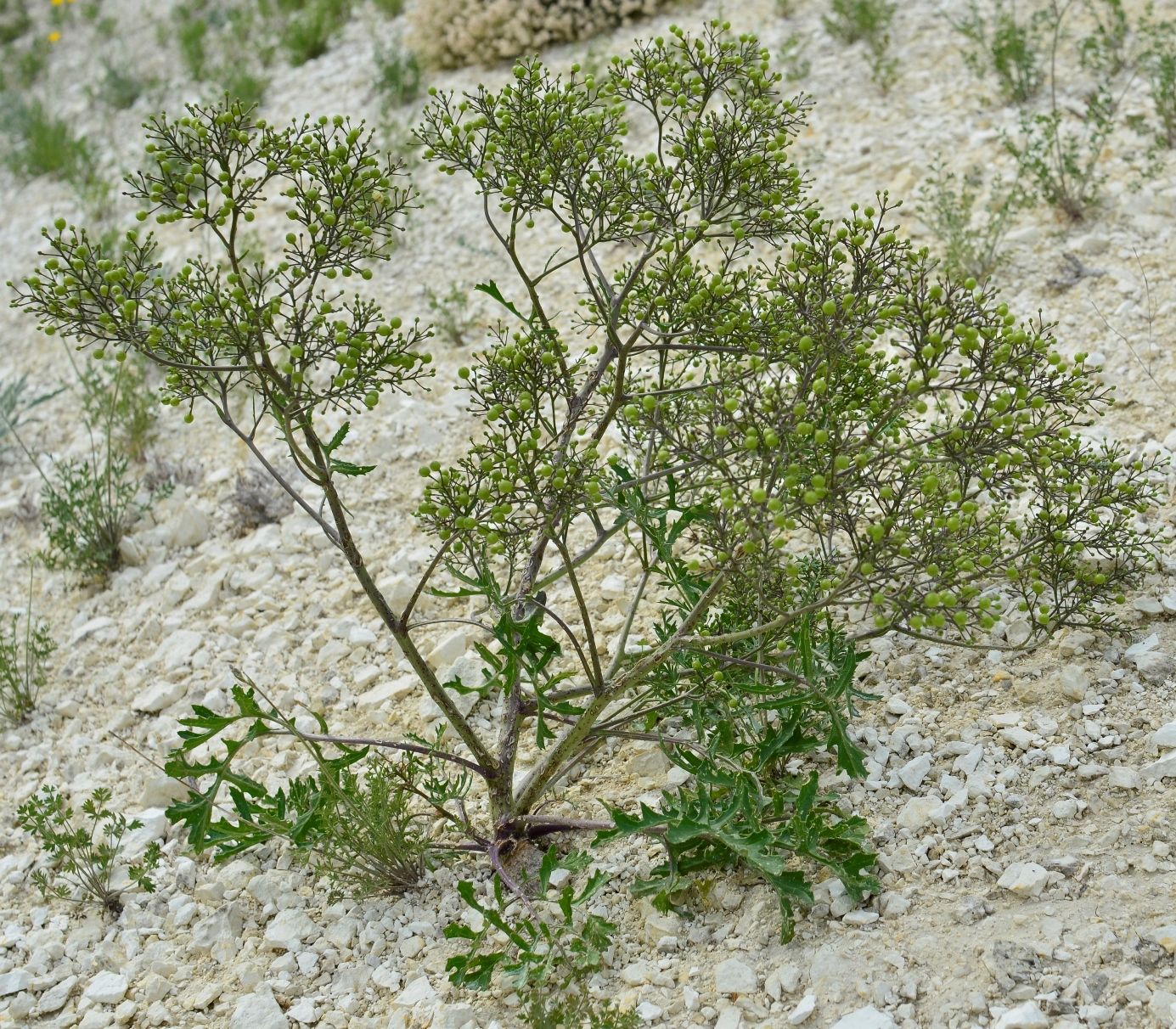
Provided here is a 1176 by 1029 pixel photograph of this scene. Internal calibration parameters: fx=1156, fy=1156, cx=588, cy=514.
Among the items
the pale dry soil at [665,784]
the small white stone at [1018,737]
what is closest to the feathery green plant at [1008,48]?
the pale dry soil at [665,784]

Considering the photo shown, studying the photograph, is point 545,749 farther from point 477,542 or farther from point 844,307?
point 844,307

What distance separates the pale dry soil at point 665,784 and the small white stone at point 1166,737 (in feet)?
0.06

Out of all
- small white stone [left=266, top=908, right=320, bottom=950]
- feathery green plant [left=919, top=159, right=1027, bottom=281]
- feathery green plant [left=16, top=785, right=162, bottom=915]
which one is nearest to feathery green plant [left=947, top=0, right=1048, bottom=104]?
feathery green plant [left=919, top=159, right=1027, bottom=281]

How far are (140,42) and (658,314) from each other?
10158 mm

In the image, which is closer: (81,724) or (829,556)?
(829,556)

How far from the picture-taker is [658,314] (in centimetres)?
295

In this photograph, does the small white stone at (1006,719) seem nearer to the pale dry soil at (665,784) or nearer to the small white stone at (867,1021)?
the pale dry soil at (665,784)

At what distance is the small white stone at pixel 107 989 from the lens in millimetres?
3242

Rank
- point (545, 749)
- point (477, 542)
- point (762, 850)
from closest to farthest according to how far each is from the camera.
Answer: point (762, 850) < point (477, 542) < point (545, 749)

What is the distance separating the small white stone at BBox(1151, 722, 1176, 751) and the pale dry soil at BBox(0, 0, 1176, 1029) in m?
0.02

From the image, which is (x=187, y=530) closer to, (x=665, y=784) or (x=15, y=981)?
(x=15, y=981)

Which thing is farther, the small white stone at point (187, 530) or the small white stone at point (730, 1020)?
the small white stone at point (187, 530)

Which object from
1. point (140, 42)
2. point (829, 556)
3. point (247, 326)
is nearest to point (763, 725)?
point (829, 556)

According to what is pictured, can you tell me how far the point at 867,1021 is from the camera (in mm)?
2543
